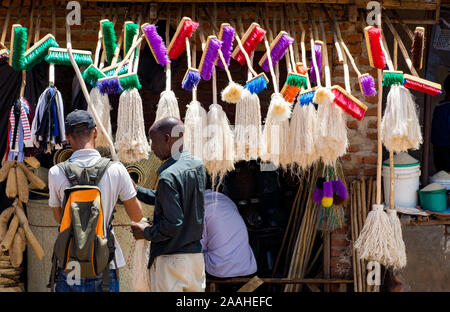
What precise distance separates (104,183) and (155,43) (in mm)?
1137

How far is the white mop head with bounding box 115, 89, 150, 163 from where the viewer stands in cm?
419

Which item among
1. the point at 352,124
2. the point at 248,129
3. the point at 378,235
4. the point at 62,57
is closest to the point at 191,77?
the point at 248,129

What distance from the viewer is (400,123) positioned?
13.7 feet

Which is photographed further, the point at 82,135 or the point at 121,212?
the point at 121,212

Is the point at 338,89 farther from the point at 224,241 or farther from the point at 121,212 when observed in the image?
the point at 121,212

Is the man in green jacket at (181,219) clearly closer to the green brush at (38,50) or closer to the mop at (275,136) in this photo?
the mop at (275,136)

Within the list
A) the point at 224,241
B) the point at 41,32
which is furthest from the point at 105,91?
the point at 224,241

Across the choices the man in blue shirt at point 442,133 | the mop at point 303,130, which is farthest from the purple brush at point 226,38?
the man in blue shirt at point 442,133

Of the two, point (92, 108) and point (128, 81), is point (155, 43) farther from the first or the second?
point (92, 108)

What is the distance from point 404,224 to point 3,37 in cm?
333

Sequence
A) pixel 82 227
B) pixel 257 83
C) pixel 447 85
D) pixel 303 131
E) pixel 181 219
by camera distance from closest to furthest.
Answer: pixel 82 227 → pixel 181 219 → pixel 257 83 → pixel 303 131 → pixel 447 85

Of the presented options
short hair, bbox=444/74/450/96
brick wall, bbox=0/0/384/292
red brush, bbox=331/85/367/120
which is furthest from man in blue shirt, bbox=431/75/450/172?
red brush, bbox=331/85/367/120

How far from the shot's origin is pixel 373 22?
478cm

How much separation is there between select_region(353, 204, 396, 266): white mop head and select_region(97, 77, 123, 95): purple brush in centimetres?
202
